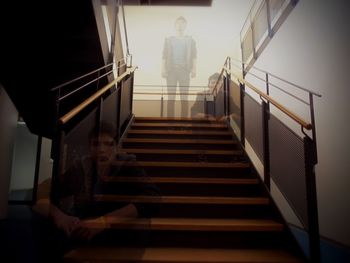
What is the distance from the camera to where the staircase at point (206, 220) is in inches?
73.0

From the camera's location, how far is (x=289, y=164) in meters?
2.16

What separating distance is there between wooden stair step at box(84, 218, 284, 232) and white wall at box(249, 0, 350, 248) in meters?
0.54

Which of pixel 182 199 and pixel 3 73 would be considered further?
pixel 3 73

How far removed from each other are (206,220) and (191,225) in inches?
8.3

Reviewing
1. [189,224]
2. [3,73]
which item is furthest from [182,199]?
[3,73]

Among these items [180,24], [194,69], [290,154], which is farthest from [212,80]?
[290,154]

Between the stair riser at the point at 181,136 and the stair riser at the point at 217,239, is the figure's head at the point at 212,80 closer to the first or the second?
the stair riser at the point at 181,136

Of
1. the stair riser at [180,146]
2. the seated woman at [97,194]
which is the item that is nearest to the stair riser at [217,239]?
the seated woman at [97,194]

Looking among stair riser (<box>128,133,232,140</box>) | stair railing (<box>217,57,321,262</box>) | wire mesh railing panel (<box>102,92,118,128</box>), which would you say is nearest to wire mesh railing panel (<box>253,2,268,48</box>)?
stair railing (<box>217,57,321,262</box>)

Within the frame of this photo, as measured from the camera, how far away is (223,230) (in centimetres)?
204

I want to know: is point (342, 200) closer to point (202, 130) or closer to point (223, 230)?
point (223, 230)

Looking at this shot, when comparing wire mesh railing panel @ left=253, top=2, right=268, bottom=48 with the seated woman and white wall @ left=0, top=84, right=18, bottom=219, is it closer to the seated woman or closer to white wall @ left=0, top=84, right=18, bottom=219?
the seated woman

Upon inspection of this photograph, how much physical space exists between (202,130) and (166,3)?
9.45 feet

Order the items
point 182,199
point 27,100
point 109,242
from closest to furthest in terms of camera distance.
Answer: point 109,242 → point 182,199 → point 27,100
